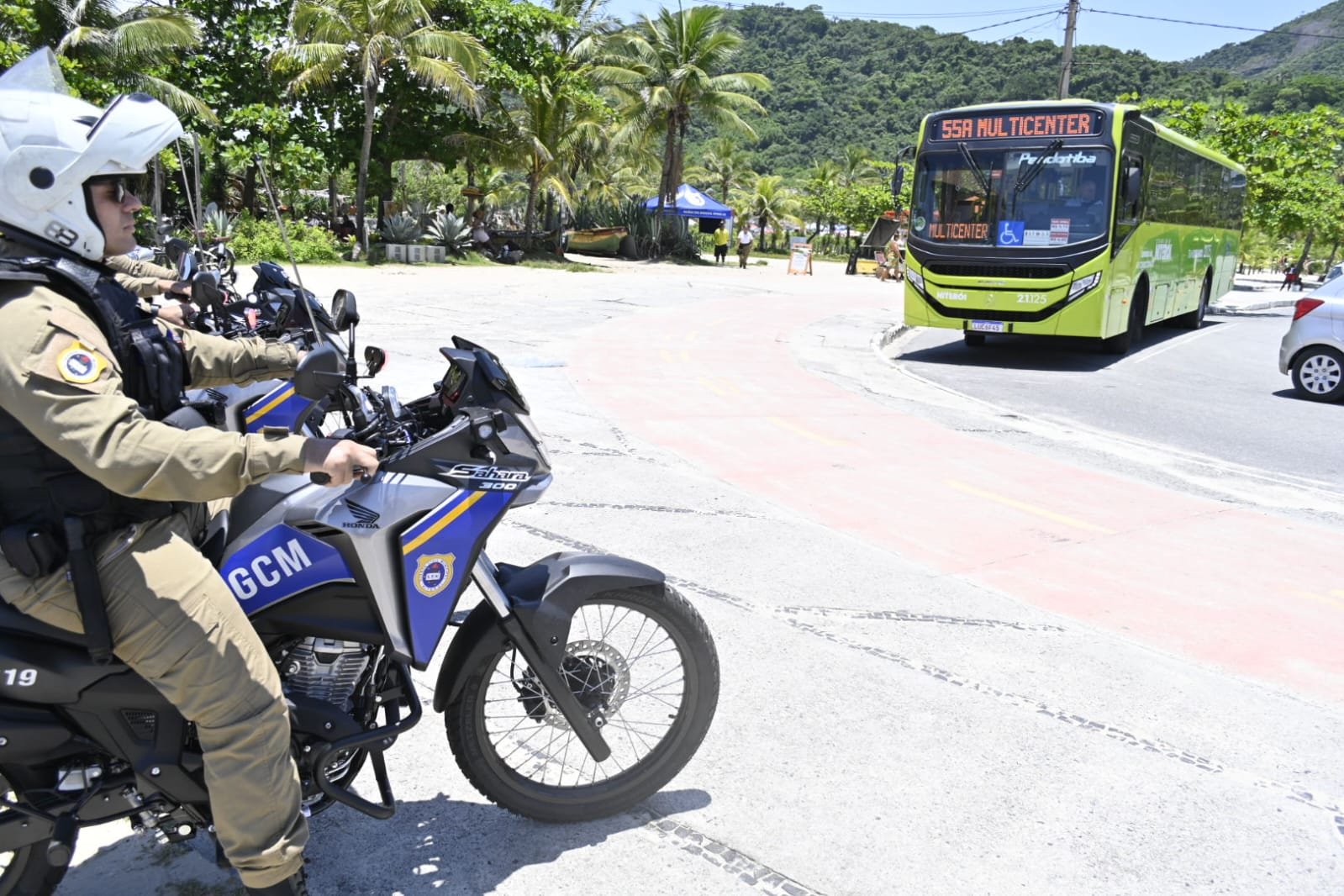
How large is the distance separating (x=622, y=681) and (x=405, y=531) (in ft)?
2.68

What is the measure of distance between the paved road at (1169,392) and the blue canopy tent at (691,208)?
22241mm

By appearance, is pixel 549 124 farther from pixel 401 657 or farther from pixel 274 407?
pixel 401 657

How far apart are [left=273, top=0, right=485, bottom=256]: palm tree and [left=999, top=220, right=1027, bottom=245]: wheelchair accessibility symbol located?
1611 centimetres

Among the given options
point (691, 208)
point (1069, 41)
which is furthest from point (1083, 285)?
point (691, 208)

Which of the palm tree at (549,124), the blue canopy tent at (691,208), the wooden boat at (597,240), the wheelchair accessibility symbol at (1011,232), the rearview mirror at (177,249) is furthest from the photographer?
the blue canopy tent at (691,208)

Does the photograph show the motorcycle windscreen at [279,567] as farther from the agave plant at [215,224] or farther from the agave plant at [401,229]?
the agave plant at [401,229]

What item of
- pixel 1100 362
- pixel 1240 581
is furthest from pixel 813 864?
pixel 1100 362

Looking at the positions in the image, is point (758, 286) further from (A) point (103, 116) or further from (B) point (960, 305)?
(A) point (103, 116)

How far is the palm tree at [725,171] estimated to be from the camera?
66938 millimetres

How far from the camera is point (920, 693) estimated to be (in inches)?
159

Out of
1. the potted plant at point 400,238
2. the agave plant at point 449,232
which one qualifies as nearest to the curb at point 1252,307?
the agave plant at point 449,232

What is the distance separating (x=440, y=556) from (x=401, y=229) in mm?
26912

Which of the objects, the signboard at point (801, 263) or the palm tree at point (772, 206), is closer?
the signboard at point (801, 263)

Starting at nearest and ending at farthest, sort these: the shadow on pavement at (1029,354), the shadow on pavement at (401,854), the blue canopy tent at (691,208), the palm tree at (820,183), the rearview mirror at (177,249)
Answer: the shadow on pavement at (401,854)
the rearview mirror at (177,249)
the shadow on pavement at (1029,354)
the blue canopy tent at (691,208)
the palm tree at (820,183)
